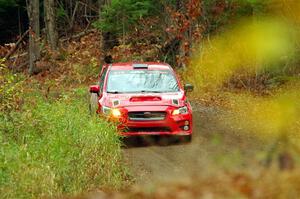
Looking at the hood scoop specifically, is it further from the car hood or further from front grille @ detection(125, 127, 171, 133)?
front grille @ detection(125, 127, 171, 133)

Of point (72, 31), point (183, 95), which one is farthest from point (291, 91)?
point (72, 31)

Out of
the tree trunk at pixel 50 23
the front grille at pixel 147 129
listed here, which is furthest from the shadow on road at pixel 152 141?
the tree trunk at pixel 50 23

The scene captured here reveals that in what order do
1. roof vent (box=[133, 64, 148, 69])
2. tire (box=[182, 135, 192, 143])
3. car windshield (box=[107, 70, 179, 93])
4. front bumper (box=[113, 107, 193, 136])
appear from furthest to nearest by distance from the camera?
roof vent (box=[133, 64, 148, 69]), car windshield (box=[107, 70, 179, 93]), tire (box=[182, 135, 192, 143]), front bumper (box=[113, 107, 193, 136])

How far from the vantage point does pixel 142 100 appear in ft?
39.9

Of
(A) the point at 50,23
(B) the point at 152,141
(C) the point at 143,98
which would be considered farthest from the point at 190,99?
(A) the point at 50,23

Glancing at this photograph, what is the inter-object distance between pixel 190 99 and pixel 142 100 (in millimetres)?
8261

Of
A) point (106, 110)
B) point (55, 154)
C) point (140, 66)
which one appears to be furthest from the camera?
point (140, 66)

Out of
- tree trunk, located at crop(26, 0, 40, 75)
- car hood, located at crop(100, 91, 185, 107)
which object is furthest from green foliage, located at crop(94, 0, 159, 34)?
car hood, located at crop(100, 91, 185, 107)

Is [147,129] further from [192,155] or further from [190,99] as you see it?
[190,99]

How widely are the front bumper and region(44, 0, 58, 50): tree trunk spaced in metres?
21.4

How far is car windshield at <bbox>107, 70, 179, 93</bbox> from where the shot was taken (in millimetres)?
12859

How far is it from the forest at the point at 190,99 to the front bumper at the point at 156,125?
0.31 meters

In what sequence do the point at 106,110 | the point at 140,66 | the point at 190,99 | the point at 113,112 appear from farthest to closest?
the point at 190,99
the point at 140,66
the point at 106,110
the point at 113,112

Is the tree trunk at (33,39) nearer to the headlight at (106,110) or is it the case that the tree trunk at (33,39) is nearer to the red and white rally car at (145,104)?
the red and white rally car at (145,104)
